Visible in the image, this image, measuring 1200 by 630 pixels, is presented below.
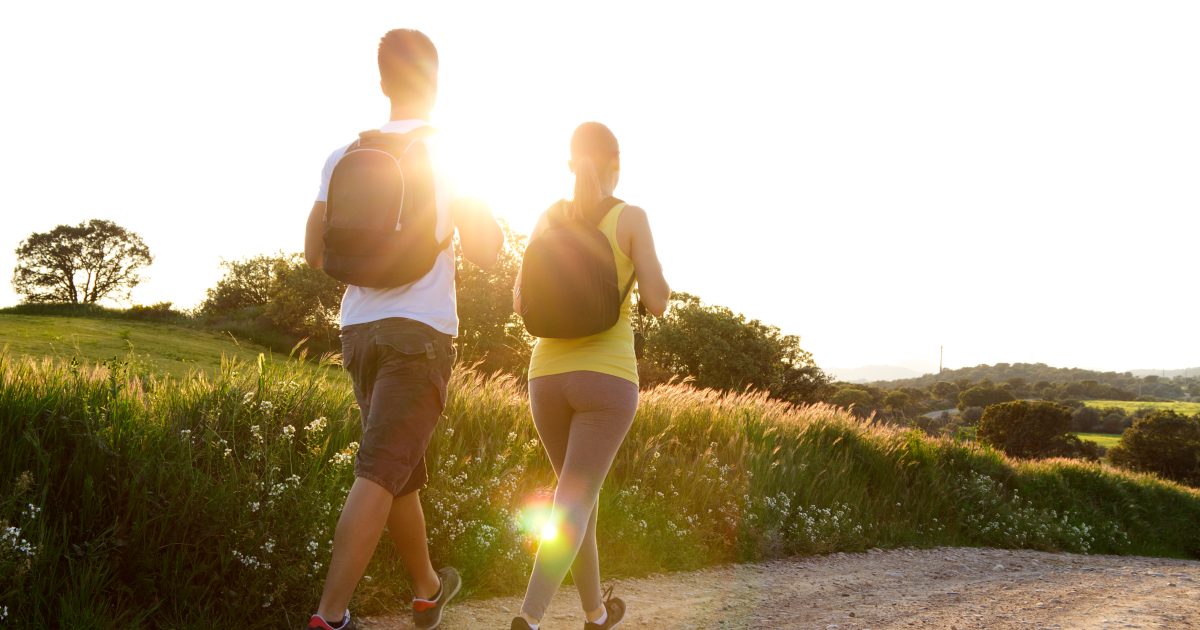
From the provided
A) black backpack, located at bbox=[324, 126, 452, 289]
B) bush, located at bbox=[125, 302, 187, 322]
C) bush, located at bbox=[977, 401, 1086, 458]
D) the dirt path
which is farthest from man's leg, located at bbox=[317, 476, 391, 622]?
bush, located at bbox=[977, 401, 1086, 458]

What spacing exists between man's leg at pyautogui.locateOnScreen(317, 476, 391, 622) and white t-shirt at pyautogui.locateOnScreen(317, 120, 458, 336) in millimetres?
639

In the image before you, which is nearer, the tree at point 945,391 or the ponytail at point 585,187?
the ponytail at point 585,187

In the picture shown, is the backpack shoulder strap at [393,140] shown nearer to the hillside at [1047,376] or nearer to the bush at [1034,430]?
the bush at [1034,430]

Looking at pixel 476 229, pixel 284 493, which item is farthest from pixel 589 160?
pixel 284 493

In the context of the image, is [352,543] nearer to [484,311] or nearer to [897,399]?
[484,311]

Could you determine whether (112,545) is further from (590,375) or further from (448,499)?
(590,375)

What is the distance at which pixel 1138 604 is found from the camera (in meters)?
6.50

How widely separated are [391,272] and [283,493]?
6.48 feet

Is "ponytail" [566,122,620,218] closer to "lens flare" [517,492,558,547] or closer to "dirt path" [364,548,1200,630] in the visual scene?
"dirt path" [364,548,1200,630]

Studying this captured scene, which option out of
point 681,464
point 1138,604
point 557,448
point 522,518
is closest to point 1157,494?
point 1138,604

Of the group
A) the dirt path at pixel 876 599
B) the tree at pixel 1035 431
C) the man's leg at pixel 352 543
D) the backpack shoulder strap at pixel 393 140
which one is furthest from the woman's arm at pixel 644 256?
the tree at pixel 1035 431

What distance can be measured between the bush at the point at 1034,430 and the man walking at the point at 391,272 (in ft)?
213

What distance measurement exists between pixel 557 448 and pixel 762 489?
5425mm

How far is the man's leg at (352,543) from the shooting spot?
2924mm
